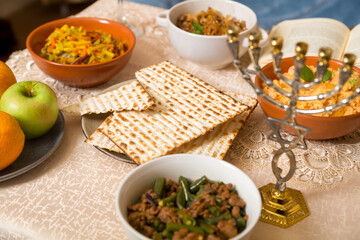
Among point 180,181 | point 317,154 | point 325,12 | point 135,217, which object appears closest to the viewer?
point 135,217

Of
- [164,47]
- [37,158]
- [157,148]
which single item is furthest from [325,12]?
[37,158]

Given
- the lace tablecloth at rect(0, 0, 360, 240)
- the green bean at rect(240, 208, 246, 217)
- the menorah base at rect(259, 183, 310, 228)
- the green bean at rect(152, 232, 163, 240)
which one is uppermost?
the green bean at rect(240, 208, 246, 217)

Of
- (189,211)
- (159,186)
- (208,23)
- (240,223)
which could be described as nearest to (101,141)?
(159,186)

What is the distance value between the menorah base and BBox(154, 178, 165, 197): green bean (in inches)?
13.7

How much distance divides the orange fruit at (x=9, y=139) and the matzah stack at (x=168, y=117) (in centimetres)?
30

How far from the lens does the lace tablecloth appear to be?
3.79 ft

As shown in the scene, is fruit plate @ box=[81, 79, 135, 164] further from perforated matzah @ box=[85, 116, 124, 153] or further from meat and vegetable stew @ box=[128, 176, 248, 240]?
meat and vegetable stew @ box=[128, 176, 248, 240]

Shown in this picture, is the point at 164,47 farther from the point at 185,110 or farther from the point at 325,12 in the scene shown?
the point at 325,12

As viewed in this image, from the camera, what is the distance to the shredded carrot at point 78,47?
172 centimetres

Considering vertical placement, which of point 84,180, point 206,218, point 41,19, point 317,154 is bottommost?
point 41,19

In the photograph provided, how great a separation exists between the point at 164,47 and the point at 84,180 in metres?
1.11

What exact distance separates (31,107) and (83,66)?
337 mm

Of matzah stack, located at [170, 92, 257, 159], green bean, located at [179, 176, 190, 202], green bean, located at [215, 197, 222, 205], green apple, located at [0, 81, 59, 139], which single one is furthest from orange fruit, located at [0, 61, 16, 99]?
green bean, located at [215, 197, 222, 205]

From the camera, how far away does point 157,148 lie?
1309mm
